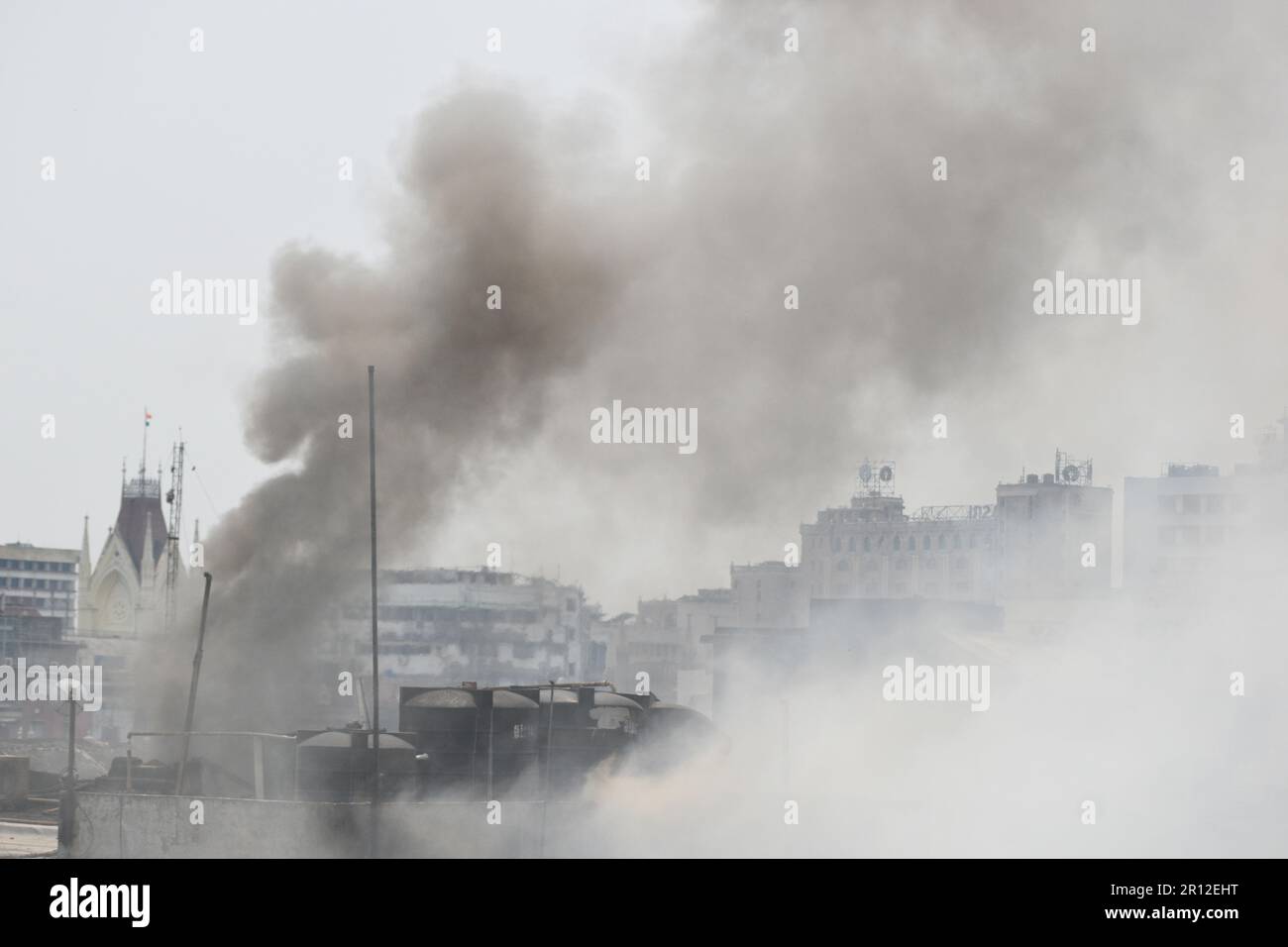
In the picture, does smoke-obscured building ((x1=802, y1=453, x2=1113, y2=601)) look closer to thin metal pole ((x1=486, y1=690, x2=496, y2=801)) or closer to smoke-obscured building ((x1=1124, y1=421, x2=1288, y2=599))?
smoke-obscured building ((x1=1124, y1=421, x2=1288, y2=599))

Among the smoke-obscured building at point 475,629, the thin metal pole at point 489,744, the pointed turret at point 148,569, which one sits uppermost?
the pointed turret at point 148,569

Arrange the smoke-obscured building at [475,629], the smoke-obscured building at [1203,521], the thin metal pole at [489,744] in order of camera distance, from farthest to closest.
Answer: the smoke-obscured building at [475,629] < the smoke-obscured building at [1203,521] < the thin metal pole at [489,744]

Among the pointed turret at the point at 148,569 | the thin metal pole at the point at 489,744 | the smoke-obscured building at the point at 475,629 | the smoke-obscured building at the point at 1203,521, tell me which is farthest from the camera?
the smoke-obscured building at the point at 475,629

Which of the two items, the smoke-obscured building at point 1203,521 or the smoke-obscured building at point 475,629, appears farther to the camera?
the smoke-obscured building at point 475,629

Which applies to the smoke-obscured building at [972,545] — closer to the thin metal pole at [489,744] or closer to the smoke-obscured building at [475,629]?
the smoke-obscured building at [475,629]

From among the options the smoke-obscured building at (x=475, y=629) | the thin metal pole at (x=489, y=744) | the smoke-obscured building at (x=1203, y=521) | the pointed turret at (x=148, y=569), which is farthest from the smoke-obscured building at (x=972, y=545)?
the thin metal pole at (x=489, y=744)

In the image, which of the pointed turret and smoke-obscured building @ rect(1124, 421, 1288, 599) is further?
the pointed turret

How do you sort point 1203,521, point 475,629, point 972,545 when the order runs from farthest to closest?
point 475,629 → point 972,545 → point 1203,521

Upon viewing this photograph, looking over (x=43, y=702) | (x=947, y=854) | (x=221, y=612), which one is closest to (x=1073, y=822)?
(x=947, y=854)

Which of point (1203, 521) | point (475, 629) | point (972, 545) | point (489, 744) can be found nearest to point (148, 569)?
point (475, 629)

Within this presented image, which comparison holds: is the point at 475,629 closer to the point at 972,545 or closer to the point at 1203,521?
the point at 972,545

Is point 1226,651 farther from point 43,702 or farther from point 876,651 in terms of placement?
point 43,702

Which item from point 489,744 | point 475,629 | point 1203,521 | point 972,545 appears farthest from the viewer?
point 475,629

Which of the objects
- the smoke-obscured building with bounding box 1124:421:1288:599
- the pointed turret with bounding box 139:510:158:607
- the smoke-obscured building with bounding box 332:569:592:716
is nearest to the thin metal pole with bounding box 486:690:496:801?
the smoke-obscured building with bounding box 1124:421:1288:599
